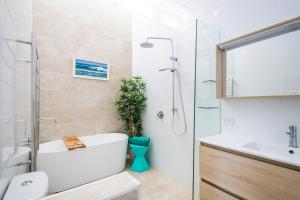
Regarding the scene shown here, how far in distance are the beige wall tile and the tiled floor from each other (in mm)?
1153

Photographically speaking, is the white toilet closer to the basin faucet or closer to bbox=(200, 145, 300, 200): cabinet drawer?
bbox=(200, 145, 300, 200): cabinet drawer

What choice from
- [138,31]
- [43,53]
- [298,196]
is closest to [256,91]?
[298,196]

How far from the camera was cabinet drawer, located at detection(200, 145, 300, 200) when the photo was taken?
3.43ft

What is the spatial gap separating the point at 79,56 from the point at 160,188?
2512 millimetres

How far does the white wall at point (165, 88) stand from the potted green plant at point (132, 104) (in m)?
0.14

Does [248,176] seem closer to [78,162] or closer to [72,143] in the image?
[78,162]

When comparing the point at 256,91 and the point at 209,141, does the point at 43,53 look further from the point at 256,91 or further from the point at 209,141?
the point at 256,91

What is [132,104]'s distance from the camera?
296 cm

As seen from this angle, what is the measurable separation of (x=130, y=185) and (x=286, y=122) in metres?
1.44

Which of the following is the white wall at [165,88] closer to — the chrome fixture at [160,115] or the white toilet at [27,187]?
the chrome fixture at [160,115]

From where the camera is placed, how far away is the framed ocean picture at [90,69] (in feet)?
9.20

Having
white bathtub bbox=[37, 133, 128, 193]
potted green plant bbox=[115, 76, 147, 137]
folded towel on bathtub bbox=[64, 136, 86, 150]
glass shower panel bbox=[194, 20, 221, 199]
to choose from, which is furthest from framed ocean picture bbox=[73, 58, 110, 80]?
glass shower panel bbox=[194, 20, 221, 199]

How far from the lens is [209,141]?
59.6 inches

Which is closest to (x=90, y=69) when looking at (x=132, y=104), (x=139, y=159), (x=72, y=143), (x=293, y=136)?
(x=132, y=104)
